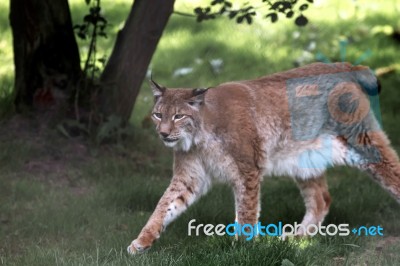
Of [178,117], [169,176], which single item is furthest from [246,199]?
[169,176]

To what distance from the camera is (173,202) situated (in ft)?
18.7

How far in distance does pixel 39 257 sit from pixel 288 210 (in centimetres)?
228

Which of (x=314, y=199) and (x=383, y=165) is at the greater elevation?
(x=383, y=165)

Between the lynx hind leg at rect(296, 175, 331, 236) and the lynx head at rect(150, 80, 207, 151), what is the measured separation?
1.25 metres

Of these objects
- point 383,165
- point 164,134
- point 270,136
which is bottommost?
point 383,165

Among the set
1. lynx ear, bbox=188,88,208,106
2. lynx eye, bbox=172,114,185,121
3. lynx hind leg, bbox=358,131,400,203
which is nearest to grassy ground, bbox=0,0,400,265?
lynx hind leg, bbox=358,131,400,203

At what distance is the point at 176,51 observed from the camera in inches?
394

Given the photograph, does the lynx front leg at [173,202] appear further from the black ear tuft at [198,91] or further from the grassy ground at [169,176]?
the black ear tuft at [198,91]

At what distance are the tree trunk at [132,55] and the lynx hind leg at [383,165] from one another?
232cm

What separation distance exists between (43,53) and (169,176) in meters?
1.60

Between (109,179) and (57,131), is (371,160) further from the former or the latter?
(57,131)

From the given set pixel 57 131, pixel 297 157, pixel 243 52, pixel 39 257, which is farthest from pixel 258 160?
pixel 243 52

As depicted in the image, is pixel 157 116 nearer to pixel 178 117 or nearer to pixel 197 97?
pixel 178 117

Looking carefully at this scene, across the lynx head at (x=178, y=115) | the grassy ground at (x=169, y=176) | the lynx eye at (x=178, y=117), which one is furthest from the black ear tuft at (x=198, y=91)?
the grassy ground at (x=169, y=176)
